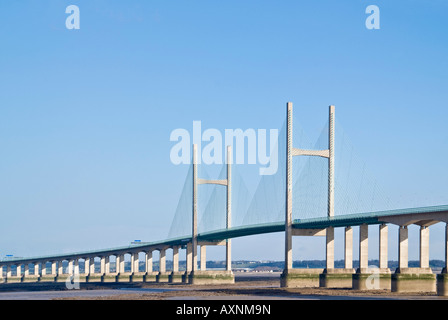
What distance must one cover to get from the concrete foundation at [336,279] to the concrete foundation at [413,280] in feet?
38.5

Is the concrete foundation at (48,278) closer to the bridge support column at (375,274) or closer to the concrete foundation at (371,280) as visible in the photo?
the bridge support column at (375,274)

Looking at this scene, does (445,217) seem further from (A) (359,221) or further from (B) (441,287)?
(A) (359,221)

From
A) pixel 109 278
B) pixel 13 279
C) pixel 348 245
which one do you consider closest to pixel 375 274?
pixel 348 245

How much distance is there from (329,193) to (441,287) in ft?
69.6

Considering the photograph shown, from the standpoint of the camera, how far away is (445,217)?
67375mm

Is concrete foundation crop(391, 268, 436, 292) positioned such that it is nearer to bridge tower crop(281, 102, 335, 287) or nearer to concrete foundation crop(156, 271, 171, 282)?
bridge tower crop(281, 102, 335, 287)

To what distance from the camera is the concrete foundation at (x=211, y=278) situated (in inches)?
4537

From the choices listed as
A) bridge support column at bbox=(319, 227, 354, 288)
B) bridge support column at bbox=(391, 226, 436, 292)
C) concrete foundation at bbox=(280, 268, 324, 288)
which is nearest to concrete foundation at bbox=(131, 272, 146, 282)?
concrete foundation at bbox=(280, 268, 324, 288)

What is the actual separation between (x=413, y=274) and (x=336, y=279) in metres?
12.6

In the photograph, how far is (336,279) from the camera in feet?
273

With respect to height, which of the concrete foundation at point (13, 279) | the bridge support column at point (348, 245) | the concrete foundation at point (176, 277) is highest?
the bridge support column at point (348, 245)

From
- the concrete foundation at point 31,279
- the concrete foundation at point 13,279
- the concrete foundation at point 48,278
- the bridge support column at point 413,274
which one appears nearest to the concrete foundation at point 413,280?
the bridge support column at point 413,274
